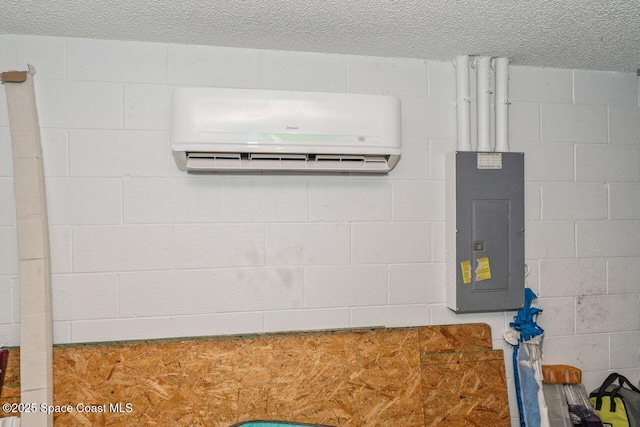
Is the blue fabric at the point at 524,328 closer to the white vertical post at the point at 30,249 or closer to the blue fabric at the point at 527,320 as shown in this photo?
the blue fabric at the point at 527,320

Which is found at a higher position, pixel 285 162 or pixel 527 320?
pixel 285 162

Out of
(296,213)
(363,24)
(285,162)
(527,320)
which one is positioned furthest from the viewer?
(527,320)

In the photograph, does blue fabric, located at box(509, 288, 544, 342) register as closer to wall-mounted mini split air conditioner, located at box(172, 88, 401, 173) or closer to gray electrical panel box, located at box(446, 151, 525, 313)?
gray electrical panel box, located at box(446, 151, 525, 313)

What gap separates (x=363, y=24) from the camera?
5.77ft

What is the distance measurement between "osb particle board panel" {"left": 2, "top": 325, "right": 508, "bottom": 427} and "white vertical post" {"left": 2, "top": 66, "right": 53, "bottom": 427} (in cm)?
8

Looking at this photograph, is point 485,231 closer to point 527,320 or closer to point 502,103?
point 527,320

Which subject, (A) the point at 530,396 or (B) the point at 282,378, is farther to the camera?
(A) the point at 530,396

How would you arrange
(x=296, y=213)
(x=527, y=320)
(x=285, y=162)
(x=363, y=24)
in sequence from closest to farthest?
1. (x=363, y=24)
2. (x=285, y=162)
3. (x=296, y=213)
4. (x=527, y=320)

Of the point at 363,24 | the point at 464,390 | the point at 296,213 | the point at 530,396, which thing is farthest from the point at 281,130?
the point at 530,396

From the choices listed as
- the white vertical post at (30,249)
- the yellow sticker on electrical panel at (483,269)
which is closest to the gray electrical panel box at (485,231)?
the yellow sticker on electrical panel at (483,269)

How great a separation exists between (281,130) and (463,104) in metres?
0.94

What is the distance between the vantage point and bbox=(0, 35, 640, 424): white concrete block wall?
1.89 meters

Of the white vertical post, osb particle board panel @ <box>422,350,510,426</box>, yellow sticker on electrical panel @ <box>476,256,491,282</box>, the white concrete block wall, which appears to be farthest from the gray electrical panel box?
the white vertical post

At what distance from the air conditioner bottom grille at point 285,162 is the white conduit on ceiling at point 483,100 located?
0.55 m
